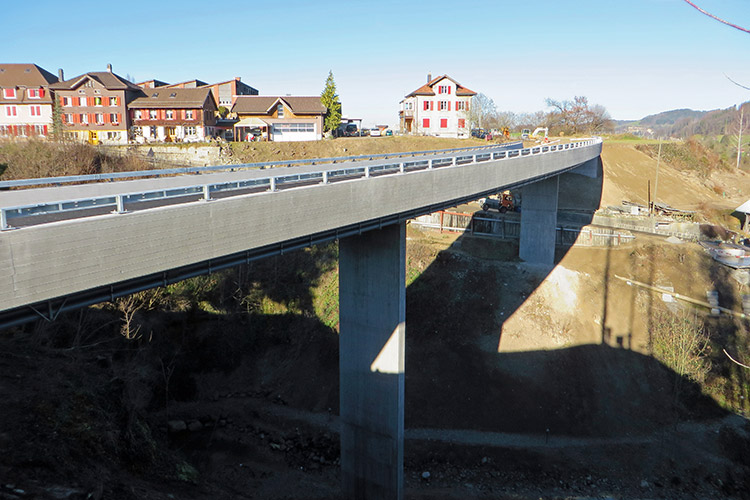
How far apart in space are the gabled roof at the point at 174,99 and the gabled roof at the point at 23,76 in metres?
11.1

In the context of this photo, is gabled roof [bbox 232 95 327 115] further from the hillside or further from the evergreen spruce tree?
the hillside

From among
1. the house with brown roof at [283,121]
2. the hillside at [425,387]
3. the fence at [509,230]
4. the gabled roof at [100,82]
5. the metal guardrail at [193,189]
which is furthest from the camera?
the house with brown roof at [283,121]

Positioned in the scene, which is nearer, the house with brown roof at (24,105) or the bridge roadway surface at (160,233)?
the bridge roadway surface at (160,233)

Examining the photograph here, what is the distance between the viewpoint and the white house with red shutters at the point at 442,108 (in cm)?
6644

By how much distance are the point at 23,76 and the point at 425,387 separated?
199 ft

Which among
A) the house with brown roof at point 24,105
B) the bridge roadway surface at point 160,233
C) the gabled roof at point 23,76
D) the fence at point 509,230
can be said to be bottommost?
the fence at point 509,230

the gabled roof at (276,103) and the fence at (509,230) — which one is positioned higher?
the gabled roof at (276,103)

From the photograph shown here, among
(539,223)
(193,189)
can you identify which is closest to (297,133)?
(539,223)

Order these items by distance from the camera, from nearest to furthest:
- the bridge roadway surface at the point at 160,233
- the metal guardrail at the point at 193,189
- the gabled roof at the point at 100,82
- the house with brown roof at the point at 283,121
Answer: the bridge roadway surface at the point at 160,233, the metal guardrail at the point at 193,189, the gabled roof at the point at 100,82, the house with brown roof at the point at 283,121

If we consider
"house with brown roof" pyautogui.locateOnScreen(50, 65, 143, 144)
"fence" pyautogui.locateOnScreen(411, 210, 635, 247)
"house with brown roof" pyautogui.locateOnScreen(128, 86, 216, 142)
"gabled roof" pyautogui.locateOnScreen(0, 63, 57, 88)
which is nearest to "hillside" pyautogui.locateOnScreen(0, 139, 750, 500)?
"fence" pyautogui.locateOnScreen(411, 210, 635, 247)

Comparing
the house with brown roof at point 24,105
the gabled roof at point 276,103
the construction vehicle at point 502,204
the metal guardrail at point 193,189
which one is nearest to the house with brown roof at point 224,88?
the gabled roof at point 276,103

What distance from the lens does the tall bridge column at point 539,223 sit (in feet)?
117

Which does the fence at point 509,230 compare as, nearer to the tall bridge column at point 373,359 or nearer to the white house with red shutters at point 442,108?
the tall bridge column at point 373,359

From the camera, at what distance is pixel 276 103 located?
206 feet
